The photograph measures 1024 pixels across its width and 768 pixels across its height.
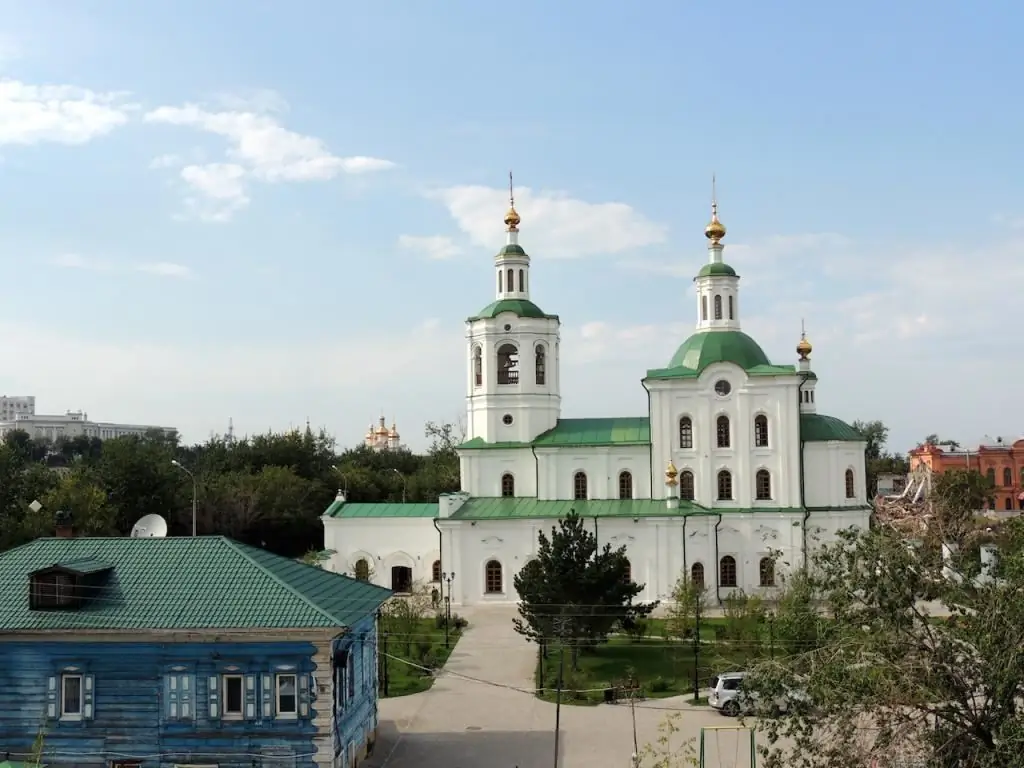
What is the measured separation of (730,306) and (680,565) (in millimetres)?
10948

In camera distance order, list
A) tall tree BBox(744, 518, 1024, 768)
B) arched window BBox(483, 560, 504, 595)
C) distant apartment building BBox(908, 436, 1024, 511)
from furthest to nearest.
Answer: distant apartment building BBox(908, 436, 1024, 511) < arched window BBox(483, 560, 504, 595) < tall tree BBox(744, 518, 1024, 768)

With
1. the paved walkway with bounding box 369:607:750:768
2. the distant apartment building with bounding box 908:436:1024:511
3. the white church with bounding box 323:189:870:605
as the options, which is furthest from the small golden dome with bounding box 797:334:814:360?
the distant apartment building with bounding box 908:436:1024:511

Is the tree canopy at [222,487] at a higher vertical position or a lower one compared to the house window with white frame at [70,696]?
higher

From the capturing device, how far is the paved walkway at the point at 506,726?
70.4ft

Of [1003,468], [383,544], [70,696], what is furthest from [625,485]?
[1003,468]

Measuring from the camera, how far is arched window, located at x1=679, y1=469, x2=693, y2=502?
1629 inches

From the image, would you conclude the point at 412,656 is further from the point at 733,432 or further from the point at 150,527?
the point at 733,432

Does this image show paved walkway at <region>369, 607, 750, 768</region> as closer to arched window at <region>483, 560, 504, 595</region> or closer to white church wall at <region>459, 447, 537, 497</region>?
arched window at <region>483, 560, 504, 595</region>

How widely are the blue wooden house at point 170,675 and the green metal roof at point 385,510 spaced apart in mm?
24751

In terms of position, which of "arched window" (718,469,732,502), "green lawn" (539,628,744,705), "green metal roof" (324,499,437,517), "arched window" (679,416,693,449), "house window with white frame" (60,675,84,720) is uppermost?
"arched window" (679,416,693,449)

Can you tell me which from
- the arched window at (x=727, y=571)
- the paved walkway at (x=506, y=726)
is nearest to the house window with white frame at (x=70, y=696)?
the paved walkway at (x=506, y=726)

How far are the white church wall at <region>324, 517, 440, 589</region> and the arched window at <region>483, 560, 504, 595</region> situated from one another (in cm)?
280

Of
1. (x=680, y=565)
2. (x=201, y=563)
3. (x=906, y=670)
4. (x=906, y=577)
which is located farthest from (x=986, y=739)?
(x=680, y=565)

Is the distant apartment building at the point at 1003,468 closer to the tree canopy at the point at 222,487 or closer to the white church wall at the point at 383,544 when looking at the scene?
the tree canopy at the point at 222,487
